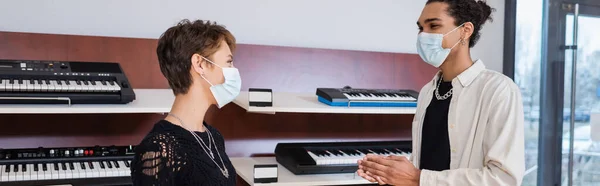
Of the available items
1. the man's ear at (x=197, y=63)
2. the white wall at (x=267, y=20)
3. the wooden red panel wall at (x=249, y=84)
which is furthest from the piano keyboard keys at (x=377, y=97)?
the man's ear at (x=197, y=63)

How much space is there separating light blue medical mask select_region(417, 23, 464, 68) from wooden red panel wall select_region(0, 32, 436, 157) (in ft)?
4.12

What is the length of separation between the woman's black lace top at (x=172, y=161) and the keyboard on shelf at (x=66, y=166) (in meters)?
0.87

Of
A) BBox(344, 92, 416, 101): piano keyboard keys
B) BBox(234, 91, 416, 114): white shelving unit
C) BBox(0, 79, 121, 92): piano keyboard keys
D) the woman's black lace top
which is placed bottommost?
the woman's black lace top

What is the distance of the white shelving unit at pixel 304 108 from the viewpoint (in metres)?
2.63

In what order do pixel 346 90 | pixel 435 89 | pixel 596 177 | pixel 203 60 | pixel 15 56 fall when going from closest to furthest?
1. pixel 203 60
2. pixel 435 89
3. pixel 15 56
4. pixel 346 90
5. pixel 596 177

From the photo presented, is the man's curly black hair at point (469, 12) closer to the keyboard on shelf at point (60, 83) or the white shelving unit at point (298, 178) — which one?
the white shelving unit at point (298, 178)

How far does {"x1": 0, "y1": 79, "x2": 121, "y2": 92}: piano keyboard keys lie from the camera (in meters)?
2.27

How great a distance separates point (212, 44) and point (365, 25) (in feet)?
5.95

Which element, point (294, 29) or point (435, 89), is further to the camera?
point (294, 29)

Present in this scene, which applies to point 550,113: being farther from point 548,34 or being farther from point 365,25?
point 365,25

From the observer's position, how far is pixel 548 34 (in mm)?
3400

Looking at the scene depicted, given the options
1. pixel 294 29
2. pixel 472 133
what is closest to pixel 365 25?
pixel 294 29

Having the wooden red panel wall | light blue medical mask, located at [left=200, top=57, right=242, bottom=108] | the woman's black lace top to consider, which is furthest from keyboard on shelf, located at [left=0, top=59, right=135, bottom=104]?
the woman's black lace top

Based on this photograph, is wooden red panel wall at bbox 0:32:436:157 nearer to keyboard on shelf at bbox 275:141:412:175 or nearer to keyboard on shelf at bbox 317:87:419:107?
keyboard on shelf at bbox 275:141:412:175
